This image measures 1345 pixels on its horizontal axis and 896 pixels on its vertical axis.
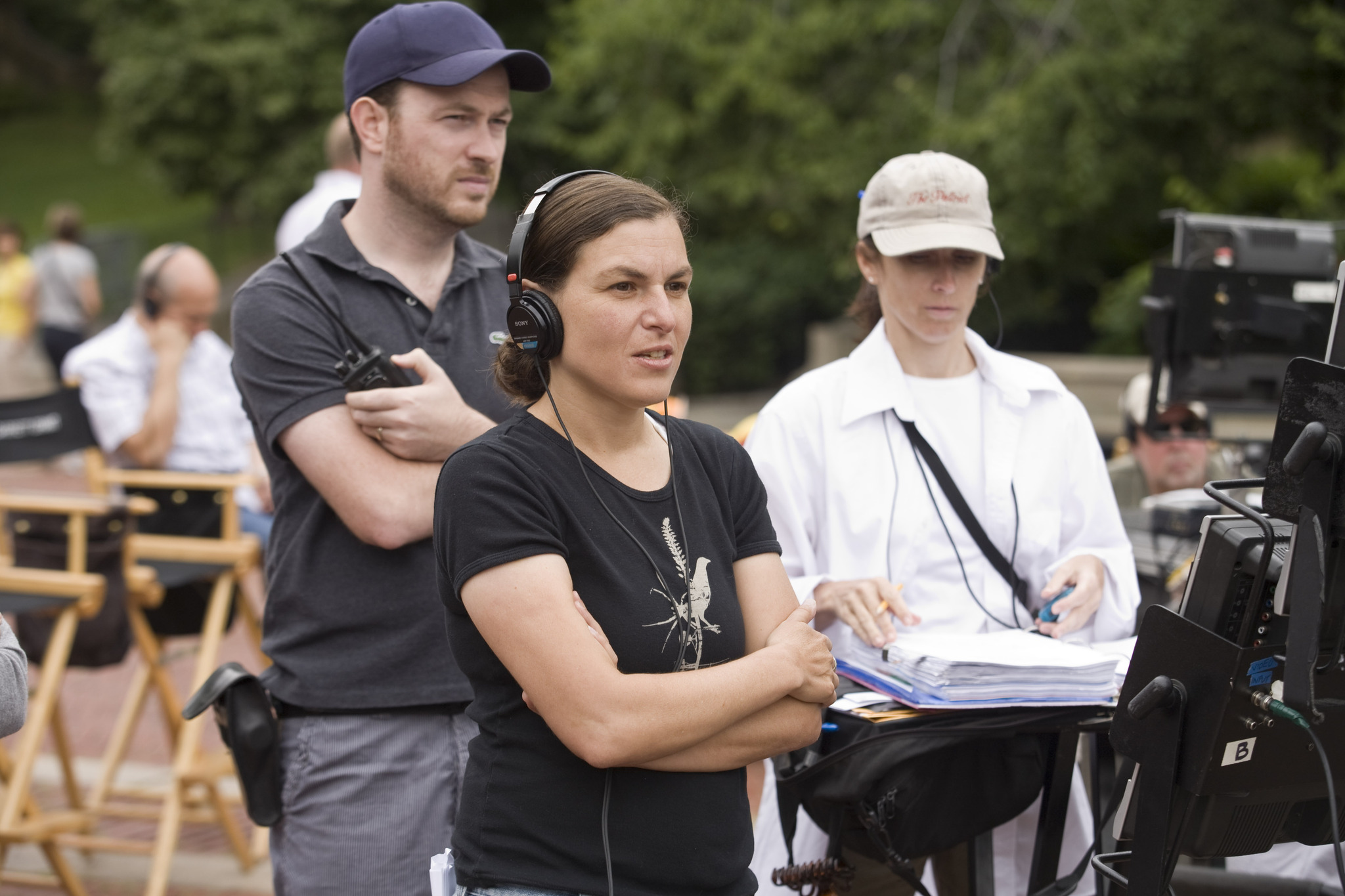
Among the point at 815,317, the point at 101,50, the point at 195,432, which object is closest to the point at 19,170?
the point at 101,50

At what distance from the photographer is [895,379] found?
10.2 ft

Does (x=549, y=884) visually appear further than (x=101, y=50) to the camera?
No

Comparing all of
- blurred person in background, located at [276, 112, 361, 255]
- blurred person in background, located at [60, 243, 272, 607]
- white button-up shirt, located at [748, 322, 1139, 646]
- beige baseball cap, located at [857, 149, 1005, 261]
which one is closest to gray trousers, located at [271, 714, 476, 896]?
white button-up shirt, located at [748, 322, 1139, 646]

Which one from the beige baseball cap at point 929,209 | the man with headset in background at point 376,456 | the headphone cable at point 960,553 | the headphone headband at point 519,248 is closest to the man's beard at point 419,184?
the man with headset in background at point 376,456

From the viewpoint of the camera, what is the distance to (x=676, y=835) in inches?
78.0

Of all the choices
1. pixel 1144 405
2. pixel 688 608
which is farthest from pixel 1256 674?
pixel 1144 405

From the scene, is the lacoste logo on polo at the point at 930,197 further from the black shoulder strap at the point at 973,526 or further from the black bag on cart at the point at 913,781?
the black bag on cart at the point at 913,781

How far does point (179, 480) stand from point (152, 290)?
958 millimetres

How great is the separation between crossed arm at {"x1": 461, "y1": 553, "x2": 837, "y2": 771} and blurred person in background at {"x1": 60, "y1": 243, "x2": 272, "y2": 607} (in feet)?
12.9

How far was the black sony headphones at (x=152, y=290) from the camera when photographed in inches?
220

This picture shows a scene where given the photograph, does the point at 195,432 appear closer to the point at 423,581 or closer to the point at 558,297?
the point at 423,581

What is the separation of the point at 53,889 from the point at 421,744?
2.89m

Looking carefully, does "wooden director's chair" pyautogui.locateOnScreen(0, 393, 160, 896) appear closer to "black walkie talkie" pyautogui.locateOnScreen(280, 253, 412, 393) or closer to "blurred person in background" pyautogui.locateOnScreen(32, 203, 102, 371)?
"black walkie talkie" pyautogui.locateOnScreen(280, 253, 412, 393)

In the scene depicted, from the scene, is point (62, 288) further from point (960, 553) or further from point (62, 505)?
point (960, 553)
